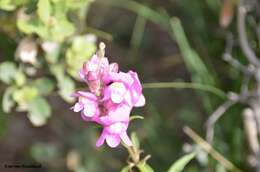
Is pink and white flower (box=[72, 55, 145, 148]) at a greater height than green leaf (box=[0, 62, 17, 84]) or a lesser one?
greater

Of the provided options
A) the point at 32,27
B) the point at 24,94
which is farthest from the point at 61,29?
the point at 24,94

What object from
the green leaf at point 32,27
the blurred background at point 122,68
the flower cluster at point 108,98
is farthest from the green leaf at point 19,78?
the flower cluster at point 108,98

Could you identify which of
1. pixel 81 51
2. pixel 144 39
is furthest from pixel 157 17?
pixel 81 51

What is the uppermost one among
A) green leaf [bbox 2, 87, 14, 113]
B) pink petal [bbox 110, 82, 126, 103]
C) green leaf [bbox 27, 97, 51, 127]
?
pink petal [bbox 110, 82, 126, 103]

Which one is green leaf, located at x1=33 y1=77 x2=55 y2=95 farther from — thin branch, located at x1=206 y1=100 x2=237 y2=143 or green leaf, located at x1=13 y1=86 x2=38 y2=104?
Answer: thin branch, located at x1=206 y1=100 x2=237 y2=143

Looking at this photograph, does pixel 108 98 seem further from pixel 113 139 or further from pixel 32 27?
pixel 32 27

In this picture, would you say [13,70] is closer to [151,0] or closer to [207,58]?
[207,58]

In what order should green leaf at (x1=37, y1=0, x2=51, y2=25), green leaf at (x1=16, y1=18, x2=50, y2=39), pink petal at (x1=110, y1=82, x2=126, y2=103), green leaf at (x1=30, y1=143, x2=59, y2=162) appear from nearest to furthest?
pink petal at (x1=110, y1=82, x2=126, y2=103) < green leaf at (x1=37, y1=0, x2=51, y2=25) < green leaf at (x1=16, y1=18, x2=50, y2=39) < green leaf at (x1=30, y1=143, x2=59, y2=162)

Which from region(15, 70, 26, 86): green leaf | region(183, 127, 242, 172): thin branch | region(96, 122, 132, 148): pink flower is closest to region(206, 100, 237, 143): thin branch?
region(183, 127, 242, 172): thin branch
